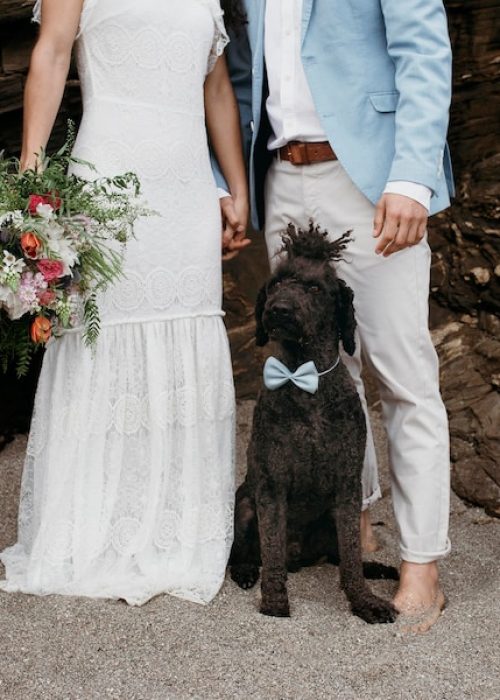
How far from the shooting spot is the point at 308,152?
3477 mm

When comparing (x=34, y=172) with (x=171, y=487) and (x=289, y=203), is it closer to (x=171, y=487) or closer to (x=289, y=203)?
(x=289, y=203)

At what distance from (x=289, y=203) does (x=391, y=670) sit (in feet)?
5.60

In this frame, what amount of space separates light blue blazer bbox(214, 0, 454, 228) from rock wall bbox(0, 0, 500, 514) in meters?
2.20

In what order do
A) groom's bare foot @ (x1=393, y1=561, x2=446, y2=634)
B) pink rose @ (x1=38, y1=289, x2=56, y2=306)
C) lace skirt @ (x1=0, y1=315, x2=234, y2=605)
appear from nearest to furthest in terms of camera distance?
pink rose @ (x1=38, y1=289, x2=56, y2=306), groom's bare foot @ (x1=393, y1=561, x2=446, y2=634), lace skirt @ (x1=0, y1=315, x2=234, y2=605)

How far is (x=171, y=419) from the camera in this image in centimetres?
358

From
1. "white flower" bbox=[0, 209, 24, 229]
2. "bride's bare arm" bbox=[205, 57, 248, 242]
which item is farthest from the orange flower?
"bride's bare arm" bbox=[205, 57, 248, 242]

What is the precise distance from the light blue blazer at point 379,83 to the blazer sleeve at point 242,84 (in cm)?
25

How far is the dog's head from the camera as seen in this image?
3.15 meters

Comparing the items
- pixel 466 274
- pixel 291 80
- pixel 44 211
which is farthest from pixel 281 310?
pixel 466 274

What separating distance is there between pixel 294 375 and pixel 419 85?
3.53 ft

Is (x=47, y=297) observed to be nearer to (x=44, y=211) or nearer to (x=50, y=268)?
(x=50, y=268)

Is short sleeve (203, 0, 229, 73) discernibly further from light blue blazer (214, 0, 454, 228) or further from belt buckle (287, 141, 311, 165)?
belt buckle (287, 141, 311, 165)

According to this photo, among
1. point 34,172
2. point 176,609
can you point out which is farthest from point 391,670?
point 34,172

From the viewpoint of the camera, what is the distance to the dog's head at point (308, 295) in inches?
124
